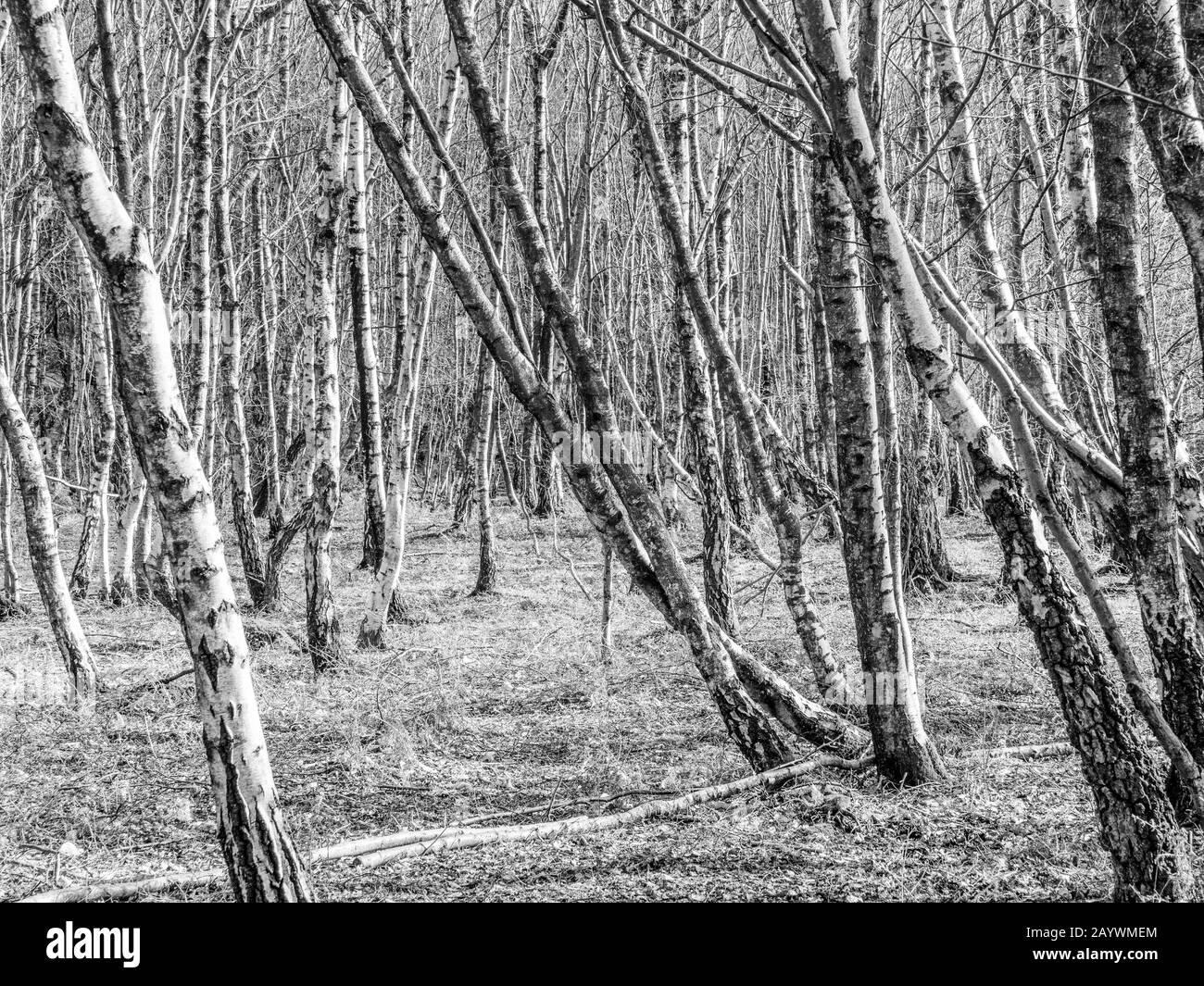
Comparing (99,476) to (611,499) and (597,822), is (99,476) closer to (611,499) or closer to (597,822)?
(611,499)

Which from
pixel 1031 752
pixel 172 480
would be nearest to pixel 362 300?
pixel 172 480

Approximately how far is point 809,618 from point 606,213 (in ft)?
28.0

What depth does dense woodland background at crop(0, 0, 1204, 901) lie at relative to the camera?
110 inches

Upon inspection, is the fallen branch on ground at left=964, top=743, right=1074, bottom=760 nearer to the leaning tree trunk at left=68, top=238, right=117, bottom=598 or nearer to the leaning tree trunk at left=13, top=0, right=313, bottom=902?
the leaning tree trunk at left=13, top=0, right=313, bottom=902

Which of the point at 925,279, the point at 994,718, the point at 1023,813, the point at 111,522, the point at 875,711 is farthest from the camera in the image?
the point at 111,522

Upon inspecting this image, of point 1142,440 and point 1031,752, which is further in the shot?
point 1031,752

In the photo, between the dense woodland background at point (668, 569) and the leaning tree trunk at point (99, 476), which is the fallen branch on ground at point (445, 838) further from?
the leaning tree trunk at point (99, 476)

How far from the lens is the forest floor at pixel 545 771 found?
320 centimetres

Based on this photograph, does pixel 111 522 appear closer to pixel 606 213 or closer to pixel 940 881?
pixel 606 213

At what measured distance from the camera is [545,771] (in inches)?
181

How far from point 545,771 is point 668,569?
1227mm

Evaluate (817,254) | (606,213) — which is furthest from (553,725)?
(606,213)

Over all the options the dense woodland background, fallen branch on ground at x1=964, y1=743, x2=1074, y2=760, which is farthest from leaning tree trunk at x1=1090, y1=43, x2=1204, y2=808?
fallen branch on ground at x1=964, y1=743, x2=1074, y2=760

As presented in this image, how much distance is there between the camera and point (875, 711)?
3834mm
